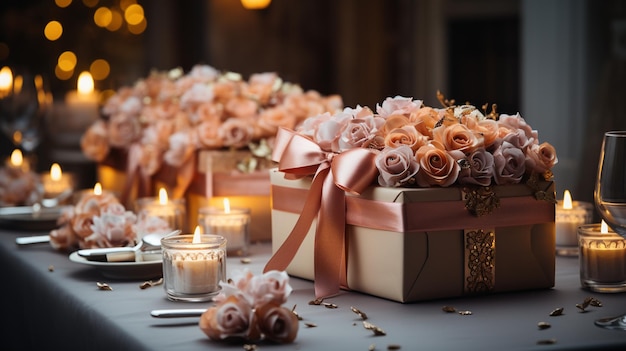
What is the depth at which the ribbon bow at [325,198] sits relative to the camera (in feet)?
5.38

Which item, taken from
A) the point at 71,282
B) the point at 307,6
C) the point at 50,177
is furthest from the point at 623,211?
the point at 307,6

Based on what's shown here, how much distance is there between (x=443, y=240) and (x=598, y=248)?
281mm

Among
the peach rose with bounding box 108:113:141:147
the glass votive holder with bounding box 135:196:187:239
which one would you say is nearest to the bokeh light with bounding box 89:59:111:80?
the peach rose with bounding box 108:113:141:147

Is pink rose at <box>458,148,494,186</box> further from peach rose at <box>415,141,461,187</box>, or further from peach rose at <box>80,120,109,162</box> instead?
peach rose at <box>80,120,109,162</box>

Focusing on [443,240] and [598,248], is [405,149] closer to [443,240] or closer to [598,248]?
[443,240]

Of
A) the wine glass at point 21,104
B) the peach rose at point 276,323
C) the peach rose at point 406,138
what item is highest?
the wine glass at point 21,104

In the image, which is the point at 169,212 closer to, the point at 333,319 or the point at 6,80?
the point at 333,319

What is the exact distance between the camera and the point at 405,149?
1587 mm

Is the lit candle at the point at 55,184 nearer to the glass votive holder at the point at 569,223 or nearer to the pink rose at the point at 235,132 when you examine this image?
the pink rose at the point at 235,132

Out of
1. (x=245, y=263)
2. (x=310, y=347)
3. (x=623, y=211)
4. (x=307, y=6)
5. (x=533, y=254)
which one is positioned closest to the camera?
(x=310, y=347)

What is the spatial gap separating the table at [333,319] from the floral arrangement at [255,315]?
0.07 feet

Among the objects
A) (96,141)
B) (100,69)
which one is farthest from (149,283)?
(100,69)

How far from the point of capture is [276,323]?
4.32ft

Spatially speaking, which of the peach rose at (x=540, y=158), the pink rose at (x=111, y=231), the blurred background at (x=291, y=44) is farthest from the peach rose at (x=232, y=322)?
the blurred background at (x=291, y=44)
